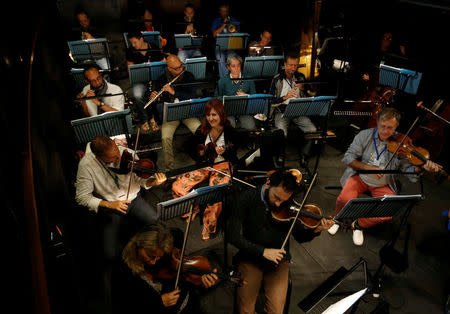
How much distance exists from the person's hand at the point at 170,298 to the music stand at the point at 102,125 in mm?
2070

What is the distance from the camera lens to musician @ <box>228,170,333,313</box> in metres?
2.20

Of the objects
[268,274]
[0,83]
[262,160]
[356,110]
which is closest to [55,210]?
[0,83]

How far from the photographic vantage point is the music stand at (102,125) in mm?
2979

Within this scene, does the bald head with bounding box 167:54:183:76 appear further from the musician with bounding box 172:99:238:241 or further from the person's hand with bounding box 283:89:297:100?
the person's hand with bounding box 283:89:297:100

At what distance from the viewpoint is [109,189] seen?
9.02ft

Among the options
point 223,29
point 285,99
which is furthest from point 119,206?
point 223,29

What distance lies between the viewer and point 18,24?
55.7 inches

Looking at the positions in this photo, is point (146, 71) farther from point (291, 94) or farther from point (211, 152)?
point (291, 94)

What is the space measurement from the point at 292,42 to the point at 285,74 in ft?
11.9

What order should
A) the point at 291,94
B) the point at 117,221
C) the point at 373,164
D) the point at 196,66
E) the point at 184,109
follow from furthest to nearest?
1. the point at 196,66
2. the point at 291,94
3. the point at 184,109
4. the point at 373,164
5. the point at 117,221

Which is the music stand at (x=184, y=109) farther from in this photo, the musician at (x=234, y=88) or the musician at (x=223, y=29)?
the musician at (x=223, y=29)

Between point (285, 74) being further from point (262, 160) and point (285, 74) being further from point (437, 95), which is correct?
point (437, 95)

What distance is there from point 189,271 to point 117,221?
1.01 meters

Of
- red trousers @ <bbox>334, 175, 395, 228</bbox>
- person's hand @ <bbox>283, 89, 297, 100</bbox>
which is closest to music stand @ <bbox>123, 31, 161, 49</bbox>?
person's hand @ <bbox>283, 89, 297, 100</bbox>
